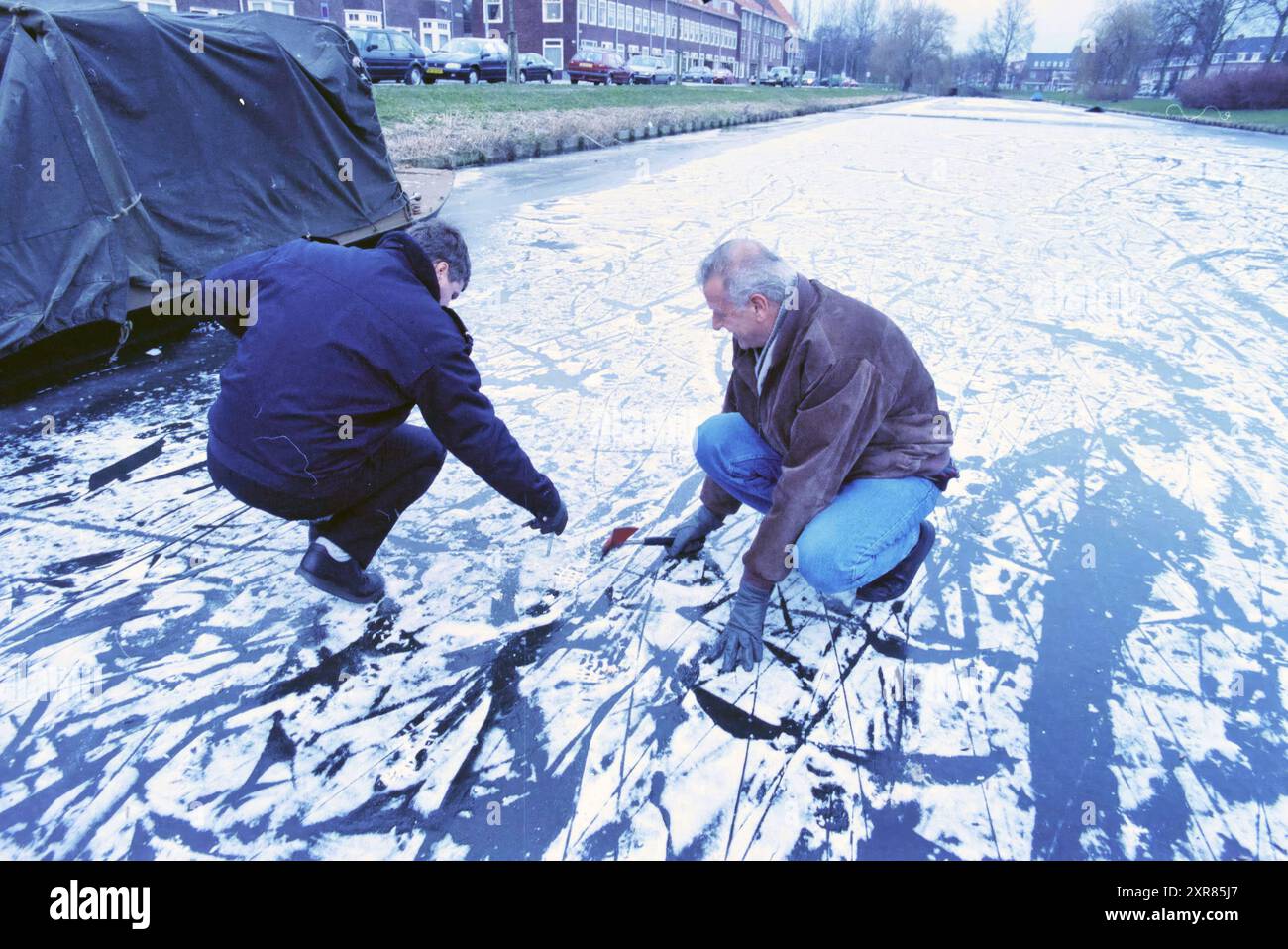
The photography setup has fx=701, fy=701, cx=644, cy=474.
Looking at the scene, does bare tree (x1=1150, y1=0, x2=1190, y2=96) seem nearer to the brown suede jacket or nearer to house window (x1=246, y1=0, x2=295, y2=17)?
house window (x1=246, y1=0, x2=295, y2=17)

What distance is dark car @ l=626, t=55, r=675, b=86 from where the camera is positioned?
31.1 meters

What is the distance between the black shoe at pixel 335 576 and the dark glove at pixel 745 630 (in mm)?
1233

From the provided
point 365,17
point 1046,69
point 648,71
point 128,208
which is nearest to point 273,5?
point 365,17

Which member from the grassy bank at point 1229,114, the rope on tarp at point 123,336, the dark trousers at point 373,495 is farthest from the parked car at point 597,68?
the dark trousers at point 373,495

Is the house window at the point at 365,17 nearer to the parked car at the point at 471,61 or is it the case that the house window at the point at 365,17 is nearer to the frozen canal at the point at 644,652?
the parked car at the point at 471,61

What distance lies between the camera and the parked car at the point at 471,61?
22.6 metres

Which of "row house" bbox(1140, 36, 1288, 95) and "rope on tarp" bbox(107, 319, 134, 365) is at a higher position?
"row house" bbox(1140, 36, 1288, 95)

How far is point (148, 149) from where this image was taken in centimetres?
424

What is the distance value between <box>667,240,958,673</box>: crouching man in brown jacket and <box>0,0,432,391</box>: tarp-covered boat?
11.8 feet

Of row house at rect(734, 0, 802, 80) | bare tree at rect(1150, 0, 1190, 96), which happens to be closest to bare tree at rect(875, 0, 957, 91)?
row house at rect(734, 0, 802, 80)

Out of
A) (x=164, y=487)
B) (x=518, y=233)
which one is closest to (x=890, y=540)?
(x=164, y=487)

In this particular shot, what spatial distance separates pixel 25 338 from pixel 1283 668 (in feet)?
17.9
